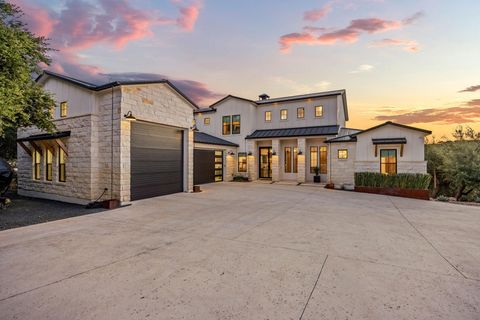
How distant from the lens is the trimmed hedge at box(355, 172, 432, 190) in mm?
11852

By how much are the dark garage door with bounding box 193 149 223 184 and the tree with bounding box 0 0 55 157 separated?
8.95 metres

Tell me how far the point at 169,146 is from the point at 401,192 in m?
13.1

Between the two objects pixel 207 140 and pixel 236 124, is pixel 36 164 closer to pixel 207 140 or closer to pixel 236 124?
pixel 207 140

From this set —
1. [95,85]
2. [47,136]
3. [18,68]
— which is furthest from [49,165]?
[18,68]

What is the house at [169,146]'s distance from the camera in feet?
30.0

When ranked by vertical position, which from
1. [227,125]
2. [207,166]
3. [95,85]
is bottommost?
[207,166]

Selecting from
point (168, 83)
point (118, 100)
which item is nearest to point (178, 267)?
point (118, 100)

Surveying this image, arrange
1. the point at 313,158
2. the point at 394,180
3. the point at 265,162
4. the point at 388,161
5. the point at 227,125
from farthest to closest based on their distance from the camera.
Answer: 1. the point at 227,125
2. the point at 265,162
3. the point at 313,158
4. the point at 388,161
5. the point at 394,180

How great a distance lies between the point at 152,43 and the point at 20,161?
10249 millimetres

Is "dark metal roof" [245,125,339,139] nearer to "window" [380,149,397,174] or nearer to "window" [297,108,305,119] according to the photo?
"window" [297,108,305,119]

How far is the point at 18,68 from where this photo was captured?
605 cm

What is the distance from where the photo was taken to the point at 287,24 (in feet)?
40.0

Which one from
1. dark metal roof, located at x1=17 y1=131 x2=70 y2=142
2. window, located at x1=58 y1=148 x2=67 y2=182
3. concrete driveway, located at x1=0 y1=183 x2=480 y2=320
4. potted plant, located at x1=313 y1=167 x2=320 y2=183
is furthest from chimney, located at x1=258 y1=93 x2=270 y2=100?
concrete driveway, located at x1=0 y1=183 x2=480 y2=320

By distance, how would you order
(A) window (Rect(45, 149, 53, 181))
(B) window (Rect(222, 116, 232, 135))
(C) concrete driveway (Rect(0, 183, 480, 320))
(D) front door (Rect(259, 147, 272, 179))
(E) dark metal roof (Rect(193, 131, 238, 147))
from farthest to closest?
1. (B) window (Rect(222, 116, 232, 135))
2. (D) front door (Rect(259, 147, 272, 179))
3. (E) dark metal roof (Rect(193, 131, 238, 147))
4. (A) window (Rect(45, 149, 53, 181))
5. (C) concrete driveway (Rect(0, 183, 480, 320))
